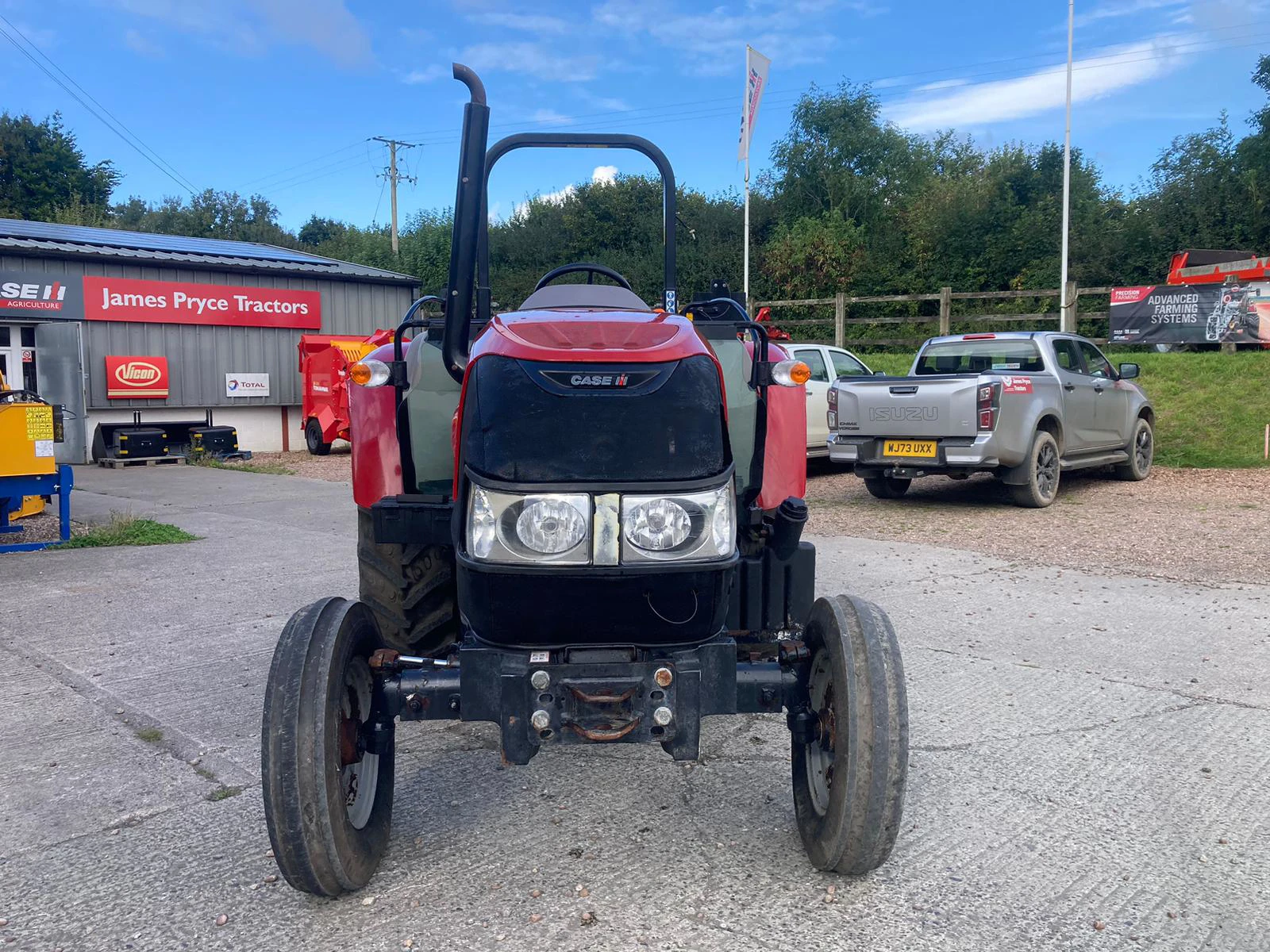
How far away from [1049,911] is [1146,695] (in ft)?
7.80

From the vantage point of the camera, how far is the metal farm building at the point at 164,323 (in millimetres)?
18156

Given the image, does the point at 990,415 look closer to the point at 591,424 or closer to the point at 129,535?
the point at 591,424

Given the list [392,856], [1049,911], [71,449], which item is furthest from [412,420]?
[71,449]

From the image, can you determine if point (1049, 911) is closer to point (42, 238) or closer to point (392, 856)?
point (392, 856)

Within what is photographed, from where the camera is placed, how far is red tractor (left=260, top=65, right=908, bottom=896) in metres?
2.71

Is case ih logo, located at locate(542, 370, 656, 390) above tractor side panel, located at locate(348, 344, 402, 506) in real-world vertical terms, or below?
above

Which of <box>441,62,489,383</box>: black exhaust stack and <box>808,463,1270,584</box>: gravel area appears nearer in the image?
<box>441,62,489,383</box>: black exhaust stack

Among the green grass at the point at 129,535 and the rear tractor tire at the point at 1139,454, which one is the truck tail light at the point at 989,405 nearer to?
the rear tractor tire at the point at 1139,454

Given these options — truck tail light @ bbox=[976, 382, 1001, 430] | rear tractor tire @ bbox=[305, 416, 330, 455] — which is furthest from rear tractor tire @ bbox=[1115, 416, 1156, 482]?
rear tractor tire @ bbox=[305, 416, 330, 455]

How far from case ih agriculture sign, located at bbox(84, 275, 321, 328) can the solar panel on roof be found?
46.9 inches

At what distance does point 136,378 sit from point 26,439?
11.3m

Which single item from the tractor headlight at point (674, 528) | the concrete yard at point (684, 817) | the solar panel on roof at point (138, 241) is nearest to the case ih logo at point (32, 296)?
the solar panel on roof at point (138, 241)

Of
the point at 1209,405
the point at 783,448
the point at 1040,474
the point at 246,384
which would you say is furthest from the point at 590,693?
the point at 246,384

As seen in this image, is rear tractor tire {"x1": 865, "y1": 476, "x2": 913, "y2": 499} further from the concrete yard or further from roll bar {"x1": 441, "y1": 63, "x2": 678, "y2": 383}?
roll bar {"x1": 441, "y1": 63, "x2": 678, "y2": 383}
